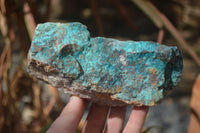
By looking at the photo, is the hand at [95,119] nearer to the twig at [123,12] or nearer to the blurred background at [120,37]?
the blurred background at [120,37]

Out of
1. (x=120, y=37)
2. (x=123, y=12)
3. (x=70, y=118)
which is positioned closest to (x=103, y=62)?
(x=70, y=118)

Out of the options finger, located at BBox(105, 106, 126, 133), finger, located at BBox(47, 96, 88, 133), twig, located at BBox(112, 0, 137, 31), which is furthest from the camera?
twig, located at BBox(112, 0, 137, 31)

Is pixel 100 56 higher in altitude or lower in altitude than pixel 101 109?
higher

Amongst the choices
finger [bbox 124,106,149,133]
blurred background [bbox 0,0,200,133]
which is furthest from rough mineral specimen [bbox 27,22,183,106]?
blurred background [bbox 0,0,200,133]

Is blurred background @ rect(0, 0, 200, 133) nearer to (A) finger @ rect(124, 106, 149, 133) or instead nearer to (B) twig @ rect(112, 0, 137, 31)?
(B) twig @ rect(112, 0, 137, 31)

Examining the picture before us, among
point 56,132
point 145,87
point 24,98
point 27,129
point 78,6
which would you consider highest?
point 78,6

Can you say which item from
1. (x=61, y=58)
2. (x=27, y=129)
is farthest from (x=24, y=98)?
(x=61, y=58)

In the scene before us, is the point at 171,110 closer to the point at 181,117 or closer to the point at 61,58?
the point at 181,117
